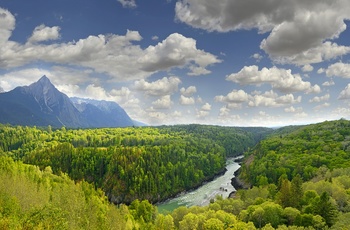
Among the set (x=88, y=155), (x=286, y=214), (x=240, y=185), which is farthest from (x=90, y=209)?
(x=88, y=155)

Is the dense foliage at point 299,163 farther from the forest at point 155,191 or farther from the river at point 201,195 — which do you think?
the river at point 201,195

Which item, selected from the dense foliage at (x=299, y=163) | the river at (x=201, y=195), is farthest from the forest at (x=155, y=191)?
the river at (x=201, y=195)

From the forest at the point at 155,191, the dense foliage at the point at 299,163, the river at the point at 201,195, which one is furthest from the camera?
the dense foliage at the point at 299,163

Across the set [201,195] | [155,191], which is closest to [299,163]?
[201,195]

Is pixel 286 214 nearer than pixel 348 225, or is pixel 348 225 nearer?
pixel 348 225

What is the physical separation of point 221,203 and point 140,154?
97.6 metres

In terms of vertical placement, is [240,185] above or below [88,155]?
below

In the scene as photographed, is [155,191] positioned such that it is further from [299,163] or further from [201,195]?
[299,163]

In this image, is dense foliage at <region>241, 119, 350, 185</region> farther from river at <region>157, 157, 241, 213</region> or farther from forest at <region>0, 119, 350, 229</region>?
river at <region>157, 157, 241, 213</region>

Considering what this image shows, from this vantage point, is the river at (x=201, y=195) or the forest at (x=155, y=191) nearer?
the forest at (x=155, y=191)

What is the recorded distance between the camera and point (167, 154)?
199375 mm

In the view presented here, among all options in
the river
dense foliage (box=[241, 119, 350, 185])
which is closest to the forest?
dense foliage (box=[241, 119, 350, 185])

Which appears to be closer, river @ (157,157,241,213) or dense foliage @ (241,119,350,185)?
river @ (157,157,241,213)

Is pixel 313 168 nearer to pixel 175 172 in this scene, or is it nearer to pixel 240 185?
pixel 240 185
